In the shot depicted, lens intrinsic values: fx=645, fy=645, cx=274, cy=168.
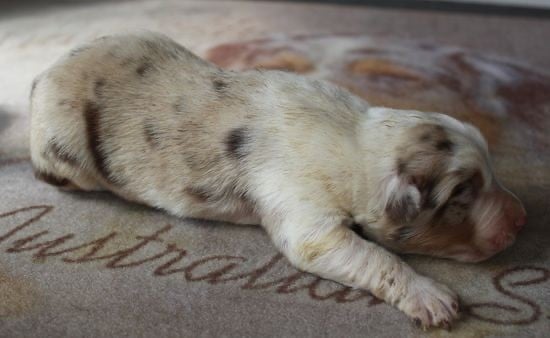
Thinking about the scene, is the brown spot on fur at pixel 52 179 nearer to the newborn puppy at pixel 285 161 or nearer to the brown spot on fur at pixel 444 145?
the newborn puppy at pixel 285 161

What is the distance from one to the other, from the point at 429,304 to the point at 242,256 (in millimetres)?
541

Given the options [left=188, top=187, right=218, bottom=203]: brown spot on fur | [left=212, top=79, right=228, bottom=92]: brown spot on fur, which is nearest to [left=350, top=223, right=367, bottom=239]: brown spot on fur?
[left=188, top=187, right=218, bottom=203]: brown spot on fur

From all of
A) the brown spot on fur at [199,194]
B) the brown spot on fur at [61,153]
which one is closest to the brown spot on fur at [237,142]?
the brown spot on fur at [199,194]

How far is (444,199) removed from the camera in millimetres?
1641

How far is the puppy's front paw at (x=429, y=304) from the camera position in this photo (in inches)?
61.6

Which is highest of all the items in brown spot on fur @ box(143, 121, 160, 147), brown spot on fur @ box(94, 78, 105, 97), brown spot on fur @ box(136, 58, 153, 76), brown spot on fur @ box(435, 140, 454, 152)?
brown spot on fur @ box(136, 58, 153, 76)

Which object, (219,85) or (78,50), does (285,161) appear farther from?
(78,50)

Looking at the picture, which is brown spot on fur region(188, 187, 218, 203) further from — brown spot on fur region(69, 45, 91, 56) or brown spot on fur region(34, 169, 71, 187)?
brown spot on fur region(69, 45, 91, 56)

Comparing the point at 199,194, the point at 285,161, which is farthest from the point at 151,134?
the point at 285,161

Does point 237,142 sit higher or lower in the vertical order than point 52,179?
higher

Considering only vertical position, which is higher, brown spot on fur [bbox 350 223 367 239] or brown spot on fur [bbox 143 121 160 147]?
brown spot on fur [bbox 143 121 160 147]

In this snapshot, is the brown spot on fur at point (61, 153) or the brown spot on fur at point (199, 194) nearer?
the brown spot on fur at point (199, 194)

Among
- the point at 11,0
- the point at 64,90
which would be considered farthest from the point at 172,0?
the point at 64,90

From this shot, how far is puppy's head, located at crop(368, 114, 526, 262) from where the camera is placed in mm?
1608
